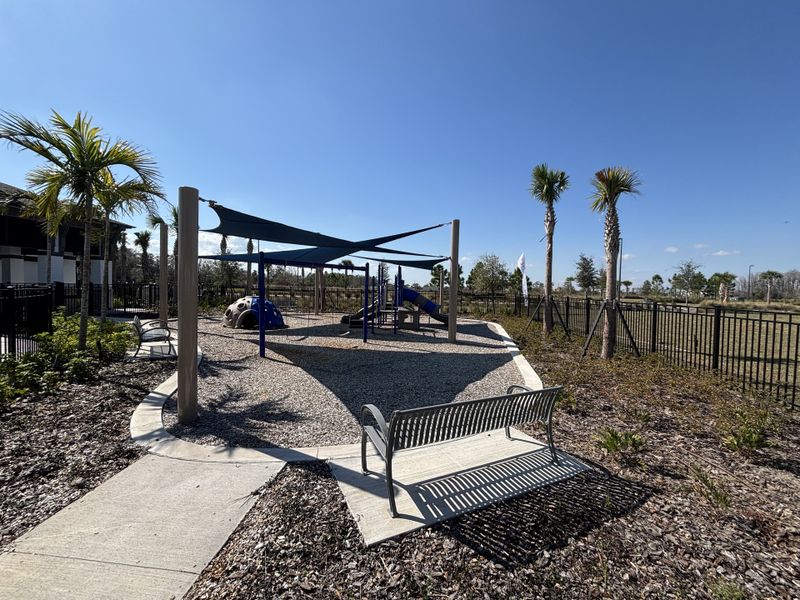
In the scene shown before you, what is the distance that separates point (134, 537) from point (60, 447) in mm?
1914

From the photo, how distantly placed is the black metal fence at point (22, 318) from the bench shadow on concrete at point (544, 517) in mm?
7562

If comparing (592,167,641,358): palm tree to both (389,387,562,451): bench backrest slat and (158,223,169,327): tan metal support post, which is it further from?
(158,223,169,327): tan metal support post

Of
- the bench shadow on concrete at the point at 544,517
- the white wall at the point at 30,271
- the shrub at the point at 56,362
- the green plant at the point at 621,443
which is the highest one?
the white wall at the point at 30,271

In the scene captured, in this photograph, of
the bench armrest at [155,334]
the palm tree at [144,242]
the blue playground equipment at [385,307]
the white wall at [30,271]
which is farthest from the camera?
the palm tree at [144,242]

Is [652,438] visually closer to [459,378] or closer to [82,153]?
[459,378]

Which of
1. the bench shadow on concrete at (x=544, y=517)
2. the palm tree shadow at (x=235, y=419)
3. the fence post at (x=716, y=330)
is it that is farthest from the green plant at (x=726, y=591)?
the fence post at (x=716, y=330)

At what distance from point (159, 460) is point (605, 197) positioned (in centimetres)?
968

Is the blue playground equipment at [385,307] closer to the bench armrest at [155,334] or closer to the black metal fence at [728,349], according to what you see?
the bench armrest at [155,334]

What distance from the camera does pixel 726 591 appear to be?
188 cm

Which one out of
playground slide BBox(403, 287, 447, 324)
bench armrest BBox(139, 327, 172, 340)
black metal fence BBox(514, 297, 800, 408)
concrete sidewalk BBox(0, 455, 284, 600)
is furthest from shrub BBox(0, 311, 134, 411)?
playground slide BBox(403, 287, 447, 324)

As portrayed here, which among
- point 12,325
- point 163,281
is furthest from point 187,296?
point 163,281

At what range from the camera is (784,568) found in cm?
209

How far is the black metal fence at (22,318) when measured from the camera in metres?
6.22

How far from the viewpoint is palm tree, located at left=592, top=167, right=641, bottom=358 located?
327 inches
